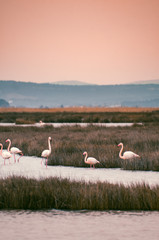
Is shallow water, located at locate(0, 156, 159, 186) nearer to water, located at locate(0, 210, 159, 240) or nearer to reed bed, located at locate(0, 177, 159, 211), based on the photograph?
reed bed, located at locate(0, 177, 159, 211)

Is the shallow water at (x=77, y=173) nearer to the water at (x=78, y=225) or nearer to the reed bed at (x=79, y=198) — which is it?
the reed bed at (x=79, y=198)

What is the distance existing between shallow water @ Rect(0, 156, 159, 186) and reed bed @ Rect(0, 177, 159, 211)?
2.63 metres

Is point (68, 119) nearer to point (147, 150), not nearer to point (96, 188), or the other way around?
point (147, 150)

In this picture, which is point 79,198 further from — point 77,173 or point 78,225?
point 77,173

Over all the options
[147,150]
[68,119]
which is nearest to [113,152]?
[147,150]

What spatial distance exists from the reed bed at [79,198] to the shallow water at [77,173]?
8.64ft

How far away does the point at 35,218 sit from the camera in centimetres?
940

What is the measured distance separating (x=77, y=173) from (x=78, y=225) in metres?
6.40

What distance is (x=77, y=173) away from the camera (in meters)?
15.2

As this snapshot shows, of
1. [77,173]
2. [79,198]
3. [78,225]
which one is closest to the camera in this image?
[78,225]

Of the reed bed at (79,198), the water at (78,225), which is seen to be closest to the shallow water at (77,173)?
the reed bed at (79,198)

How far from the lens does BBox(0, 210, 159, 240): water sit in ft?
26.3

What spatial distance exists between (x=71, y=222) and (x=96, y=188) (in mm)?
1894

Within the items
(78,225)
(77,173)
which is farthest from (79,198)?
(77,173)
